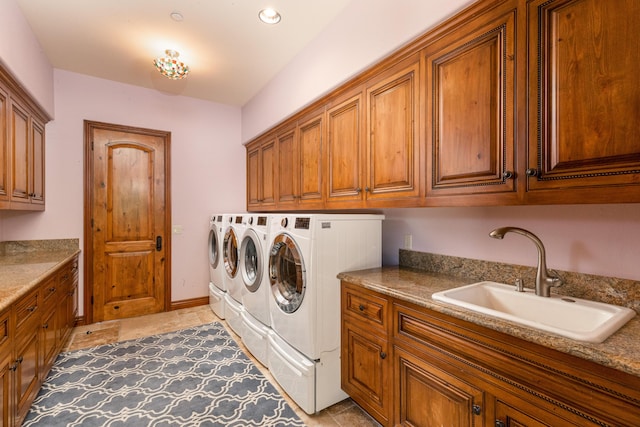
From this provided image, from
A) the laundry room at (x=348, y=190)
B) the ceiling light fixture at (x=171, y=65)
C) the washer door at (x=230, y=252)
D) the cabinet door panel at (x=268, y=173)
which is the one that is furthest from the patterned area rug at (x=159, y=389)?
the ceiling light fixture at (x=171, y=65)

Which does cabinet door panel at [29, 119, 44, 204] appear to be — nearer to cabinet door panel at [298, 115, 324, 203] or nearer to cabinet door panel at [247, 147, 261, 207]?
cabinet door panel at [247, 147, 261, 207]

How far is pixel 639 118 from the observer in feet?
3.22

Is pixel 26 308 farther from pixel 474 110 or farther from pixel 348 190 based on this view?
pixel 474 110

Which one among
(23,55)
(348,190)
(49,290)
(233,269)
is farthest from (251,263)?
(23,55)

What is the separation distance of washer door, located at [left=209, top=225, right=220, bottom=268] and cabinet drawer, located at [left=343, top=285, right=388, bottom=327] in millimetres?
2065

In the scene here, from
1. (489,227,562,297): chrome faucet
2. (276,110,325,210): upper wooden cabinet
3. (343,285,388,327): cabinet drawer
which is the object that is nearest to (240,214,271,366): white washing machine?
(276,110,325,210): upper wooden cabinet

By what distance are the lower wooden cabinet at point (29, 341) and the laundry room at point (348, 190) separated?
0.04 metres

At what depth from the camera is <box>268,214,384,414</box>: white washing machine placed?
1888 mm

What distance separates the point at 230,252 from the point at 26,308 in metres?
1.61

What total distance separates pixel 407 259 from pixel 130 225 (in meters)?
3.18

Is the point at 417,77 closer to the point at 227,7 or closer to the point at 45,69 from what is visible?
the point at 227,7

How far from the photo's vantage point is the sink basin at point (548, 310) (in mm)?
1025

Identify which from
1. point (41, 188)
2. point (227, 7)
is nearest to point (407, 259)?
point (227, 7)

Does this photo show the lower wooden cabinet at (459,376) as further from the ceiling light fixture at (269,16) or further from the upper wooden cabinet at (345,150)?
the ceiling light fixture at (269,16)
